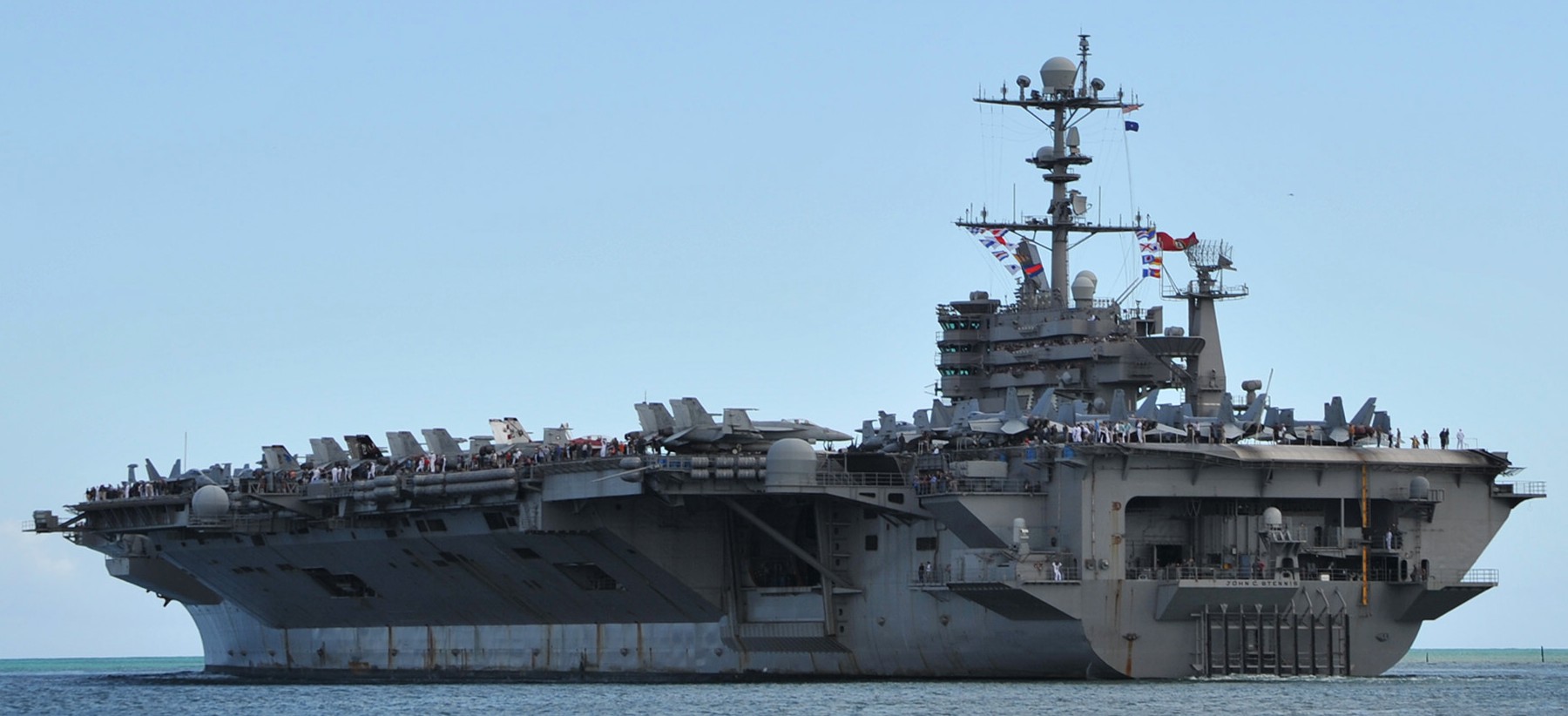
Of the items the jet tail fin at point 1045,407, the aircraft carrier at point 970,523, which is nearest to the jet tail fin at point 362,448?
the aircraft carrier at point 970,523

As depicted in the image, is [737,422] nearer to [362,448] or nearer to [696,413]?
[696,413]

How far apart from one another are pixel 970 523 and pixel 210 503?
18770 millimetres

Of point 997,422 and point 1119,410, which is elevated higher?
point 1119,410

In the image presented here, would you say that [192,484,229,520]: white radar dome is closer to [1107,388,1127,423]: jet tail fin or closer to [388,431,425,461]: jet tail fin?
[388,431,425,461]: jet tail fin

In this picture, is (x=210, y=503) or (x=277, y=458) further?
(x=277, y=458)

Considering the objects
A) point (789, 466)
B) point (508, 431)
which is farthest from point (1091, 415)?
point (508, 431)

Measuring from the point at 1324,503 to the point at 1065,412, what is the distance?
5.01 m

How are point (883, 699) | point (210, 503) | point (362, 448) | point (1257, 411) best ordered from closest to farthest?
point (883, 699) < point (1257, 411) < point (210, 503) < point (362, 448)

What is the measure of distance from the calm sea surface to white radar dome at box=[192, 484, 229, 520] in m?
3.88

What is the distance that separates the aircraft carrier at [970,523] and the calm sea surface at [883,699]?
3.29ft

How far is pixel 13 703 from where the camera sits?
54.7 meters

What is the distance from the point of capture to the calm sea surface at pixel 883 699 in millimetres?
39125

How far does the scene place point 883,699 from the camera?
41562mm

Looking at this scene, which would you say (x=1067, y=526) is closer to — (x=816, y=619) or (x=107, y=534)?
(x=816, y=619)
